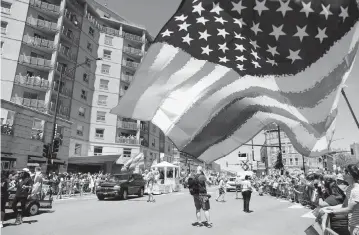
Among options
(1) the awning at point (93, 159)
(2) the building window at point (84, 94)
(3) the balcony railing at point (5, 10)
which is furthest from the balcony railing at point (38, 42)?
(1) the awning at point (93, 159)

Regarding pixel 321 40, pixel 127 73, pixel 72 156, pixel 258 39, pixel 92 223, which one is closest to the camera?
pixel 321 40

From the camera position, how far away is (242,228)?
8883mm

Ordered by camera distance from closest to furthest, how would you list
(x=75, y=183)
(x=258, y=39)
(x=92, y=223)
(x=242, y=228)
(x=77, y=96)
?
(x=258, y=39)
(x=242, y=228)
(x=92, y=223)
(x=75, y=183)
(x=77, y=96)

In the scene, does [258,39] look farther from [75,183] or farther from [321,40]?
[75,183]

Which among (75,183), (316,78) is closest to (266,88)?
(316,78)

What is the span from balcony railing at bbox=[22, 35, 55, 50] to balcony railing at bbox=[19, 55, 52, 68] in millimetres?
1683

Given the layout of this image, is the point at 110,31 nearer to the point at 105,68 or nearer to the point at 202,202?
the point at 105,68

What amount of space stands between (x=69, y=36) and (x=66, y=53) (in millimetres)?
2639

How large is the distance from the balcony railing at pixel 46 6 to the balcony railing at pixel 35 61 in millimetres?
6669

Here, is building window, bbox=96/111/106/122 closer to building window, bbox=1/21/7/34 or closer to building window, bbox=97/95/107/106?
building window, bbox=97/95/107/106

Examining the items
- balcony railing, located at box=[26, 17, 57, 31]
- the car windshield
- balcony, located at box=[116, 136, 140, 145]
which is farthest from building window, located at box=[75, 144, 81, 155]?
the car windshield

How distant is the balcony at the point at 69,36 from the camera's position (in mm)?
36656

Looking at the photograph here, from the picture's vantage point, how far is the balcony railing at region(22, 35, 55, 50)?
107 feet

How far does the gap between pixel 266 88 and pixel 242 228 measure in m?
6.32
